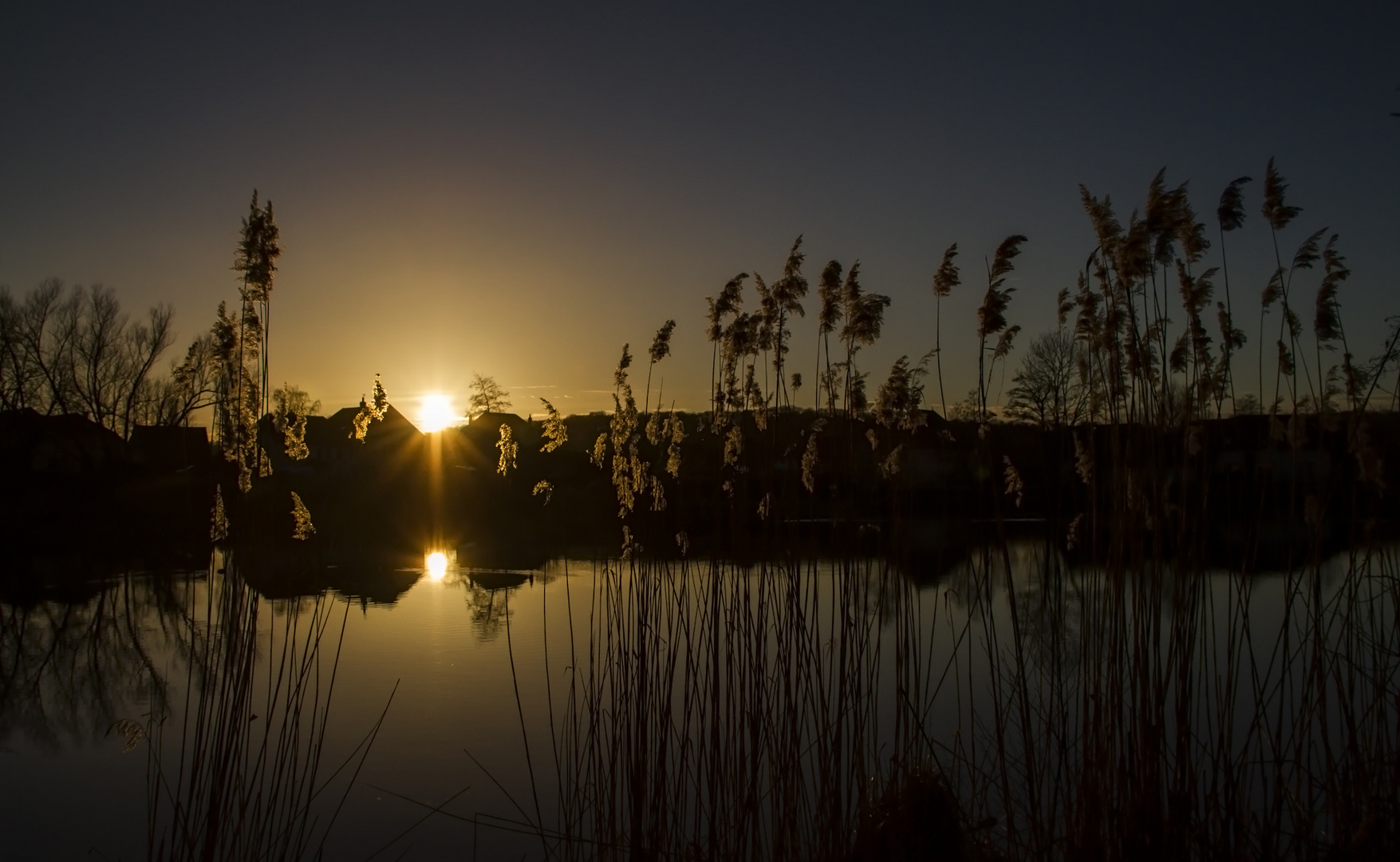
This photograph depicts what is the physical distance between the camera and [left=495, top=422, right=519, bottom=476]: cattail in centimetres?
359

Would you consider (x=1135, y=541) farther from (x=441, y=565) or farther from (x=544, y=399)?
(x=441, y=565)

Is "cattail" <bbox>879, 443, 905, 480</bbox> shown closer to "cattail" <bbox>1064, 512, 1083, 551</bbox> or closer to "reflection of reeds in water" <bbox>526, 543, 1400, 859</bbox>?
"reflection of reeds in water" <bbox>526, 543, 1400, 859</bbox>

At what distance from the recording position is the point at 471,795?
5.21 metres

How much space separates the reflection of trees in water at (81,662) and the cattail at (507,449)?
4.86 m

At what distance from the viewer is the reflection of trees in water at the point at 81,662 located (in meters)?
6.76

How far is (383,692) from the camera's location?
7336 mm

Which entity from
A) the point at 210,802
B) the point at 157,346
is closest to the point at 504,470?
the point at 210,802

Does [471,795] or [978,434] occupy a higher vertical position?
[978,434]

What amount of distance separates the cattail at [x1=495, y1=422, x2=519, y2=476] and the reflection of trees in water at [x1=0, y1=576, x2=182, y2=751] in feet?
15.9

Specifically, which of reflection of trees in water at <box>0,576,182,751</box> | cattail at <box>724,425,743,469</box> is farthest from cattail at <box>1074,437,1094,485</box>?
reflection of trees in water at <box>0,576,182,751</box>

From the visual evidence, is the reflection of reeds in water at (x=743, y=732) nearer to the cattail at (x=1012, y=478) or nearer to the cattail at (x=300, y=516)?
the cattail at (x=1012, y=478)

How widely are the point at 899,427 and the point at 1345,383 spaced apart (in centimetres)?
158

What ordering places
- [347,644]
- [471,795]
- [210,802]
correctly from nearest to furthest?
1. [210,802]
2. [471,795]
3. [347,644]

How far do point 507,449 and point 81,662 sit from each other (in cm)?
714
